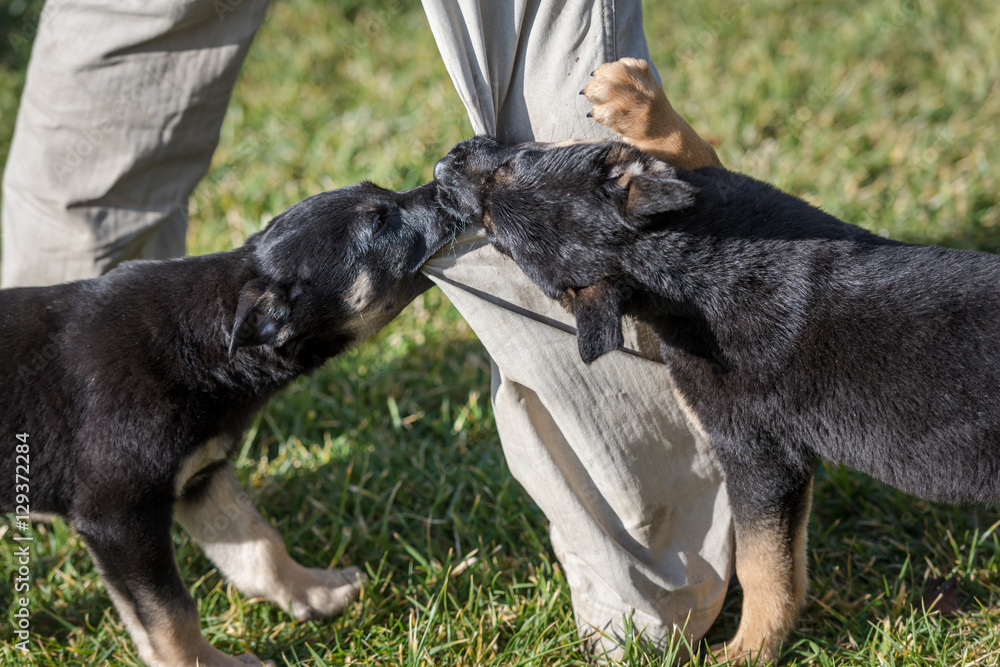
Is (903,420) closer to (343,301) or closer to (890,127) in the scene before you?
(343,301)

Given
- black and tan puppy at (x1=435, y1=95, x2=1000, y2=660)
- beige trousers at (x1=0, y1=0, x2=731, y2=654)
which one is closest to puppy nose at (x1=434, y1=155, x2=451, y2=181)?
black and tan puppy at (x1=435, y1=95, x2=1000, y2=660)

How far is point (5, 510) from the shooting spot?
333 centimetres

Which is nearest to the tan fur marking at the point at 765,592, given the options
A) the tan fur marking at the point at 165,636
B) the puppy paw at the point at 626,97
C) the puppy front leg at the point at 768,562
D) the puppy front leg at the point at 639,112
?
the puppy front leg at the point at 768,562

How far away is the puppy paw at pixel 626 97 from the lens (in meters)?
3.02

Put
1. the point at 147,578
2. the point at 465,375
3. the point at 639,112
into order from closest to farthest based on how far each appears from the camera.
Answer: the point at 639,112, the point at 147,578, the point at 465,375

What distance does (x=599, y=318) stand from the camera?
283cm

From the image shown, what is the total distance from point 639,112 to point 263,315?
1480mm

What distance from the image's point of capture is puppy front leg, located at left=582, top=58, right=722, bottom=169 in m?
3.02

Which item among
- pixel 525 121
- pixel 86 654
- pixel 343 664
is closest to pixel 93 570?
pixel 86 654

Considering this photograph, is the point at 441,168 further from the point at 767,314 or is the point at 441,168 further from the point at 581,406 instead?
the point at 767,314

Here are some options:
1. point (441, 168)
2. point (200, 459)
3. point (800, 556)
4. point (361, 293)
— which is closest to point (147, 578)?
point (200, 459)

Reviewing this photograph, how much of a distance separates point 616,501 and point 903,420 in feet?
3.22

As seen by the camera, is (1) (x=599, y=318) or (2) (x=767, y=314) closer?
(1) (x=599, y=318)

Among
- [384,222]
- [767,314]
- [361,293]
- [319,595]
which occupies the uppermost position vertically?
[384,222]
